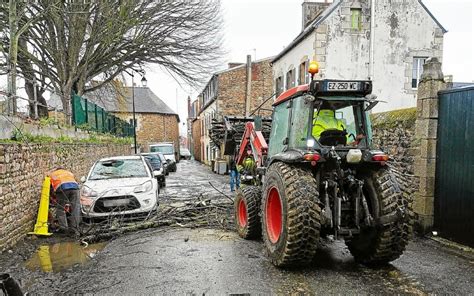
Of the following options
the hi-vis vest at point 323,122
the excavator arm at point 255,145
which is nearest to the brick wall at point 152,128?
the excavator arm at point 255,145

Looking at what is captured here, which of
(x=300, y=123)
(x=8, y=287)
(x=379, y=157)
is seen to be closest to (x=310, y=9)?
(x=300, y=123)

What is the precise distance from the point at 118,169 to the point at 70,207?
198 centimetres

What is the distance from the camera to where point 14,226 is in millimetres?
6477

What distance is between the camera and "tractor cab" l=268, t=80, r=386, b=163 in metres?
4.86

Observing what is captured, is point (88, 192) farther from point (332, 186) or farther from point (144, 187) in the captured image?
point (332, 186)

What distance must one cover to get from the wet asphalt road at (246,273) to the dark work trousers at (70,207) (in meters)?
1.67

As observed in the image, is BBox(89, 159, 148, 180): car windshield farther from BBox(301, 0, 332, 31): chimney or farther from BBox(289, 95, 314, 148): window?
BBox(301, 0, 332, 31): chimney

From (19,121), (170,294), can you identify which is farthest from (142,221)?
(170,294)

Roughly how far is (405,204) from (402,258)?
1.13m

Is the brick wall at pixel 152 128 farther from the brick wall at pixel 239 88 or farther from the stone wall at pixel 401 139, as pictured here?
the stone wall at pixel 401 139

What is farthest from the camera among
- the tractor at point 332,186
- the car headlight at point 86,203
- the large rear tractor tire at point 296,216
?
the car headlight at point 86,203

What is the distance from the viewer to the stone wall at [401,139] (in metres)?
7.20

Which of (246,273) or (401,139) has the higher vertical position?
(401,139)

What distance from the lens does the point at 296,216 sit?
14.3 feet
